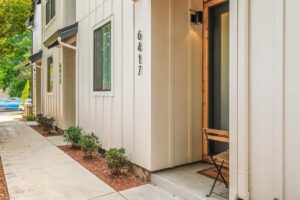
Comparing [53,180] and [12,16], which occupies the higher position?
[12,16]

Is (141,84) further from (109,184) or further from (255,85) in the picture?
(255,85)

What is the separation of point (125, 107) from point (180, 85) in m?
1.26

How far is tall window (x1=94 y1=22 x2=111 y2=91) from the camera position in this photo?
20.7ft

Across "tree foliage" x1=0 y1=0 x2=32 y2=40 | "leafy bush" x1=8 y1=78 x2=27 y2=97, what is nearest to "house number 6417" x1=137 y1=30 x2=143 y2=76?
A: "tree foliage" x1=0 y1=0 x2=32 y2=40

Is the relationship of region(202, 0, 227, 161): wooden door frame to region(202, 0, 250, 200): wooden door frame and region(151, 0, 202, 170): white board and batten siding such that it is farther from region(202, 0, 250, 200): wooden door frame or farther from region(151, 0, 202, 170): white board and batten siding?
region(202, 0, 250, 200): wooden door frame

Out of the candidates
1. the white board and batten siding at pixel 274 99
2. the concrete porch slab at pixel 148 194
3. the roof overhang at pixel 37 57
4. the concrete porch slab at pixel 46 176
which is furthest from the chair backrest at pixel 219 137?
the roof overhang at pixel 37 57

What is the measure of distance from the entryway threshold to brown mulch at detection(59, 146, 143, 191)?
458 millimetres

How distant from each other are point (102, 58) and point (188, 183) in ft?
13.0

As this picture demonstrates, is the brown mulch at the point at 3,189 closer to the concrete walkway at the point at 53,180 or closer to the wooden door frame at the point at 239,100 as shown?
the concrete walkway at the point at 53,180

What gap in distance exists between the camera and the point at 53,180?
482 cm

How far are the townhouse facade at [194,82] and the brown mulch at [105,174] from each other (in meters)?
0.35

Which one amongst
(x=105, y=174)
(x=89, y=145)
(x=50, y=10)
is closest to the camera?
(x=105, y=174)

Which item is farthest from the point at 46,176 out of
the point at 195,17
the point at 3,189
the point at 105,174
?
the point at 195,17

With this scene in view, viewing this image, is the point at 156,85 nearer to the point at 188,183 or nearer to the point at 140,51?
the point at 140,51
